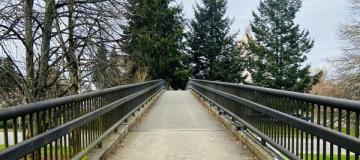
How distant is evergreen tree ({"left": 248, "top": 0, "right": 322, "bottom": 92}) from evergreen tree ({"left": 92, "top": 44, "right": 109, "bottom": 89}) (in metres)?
35.9

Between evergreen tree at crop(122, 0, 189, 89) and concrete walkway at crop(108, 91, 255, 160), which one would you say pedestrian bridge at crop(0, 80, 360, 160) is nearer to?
concrete walkway at crop(108, 91, 255, 160)

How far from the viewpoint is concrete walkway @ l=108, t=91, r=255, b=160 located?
332 inches

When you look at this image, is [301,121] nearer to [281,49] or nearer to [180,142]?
[180,142]

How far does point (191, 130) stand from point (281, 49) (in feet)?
134

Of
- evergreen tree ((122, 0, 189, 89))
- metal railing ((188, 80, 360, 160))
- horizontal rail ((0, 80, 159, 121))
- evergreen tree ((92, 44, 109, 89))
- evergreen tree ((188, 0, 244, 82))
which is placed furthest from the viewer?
evergreen tree ((188, 0, 244, 82))

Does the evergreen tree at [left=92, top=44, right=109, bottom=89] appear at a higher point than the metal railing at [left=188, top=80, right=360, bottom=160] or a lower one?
higher

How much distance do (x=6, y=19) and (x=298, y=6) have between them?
43644 millimetres

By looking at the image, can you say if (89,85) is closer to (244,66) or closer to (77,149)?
(77,149)

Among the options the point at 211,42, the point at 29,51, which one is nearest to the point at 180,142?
the point at 29,51

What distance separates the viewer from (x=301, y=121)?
5.68 meters

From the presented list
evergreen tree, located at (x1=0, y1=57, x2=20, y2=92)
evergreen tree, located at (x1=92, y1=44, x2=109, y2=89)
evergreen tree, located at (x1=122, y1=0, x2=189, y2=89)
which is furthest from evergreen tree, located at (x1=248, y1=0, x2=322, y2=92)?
evergreen tree, located at (x1=0, y1=57, x2=20, y2=92)

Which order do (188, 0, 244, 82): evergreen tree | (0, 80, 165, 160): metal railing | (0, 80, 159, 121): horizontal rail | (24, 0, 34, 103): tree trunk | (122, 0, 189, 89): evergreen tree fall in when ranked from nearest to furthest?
(0, 80, 159, 121): horizontal rail, (0, 80, 165, 160): metal railing, (24, 0, 34, 103): tree trunk, (122, 0, 189, 89): evergreen tree, (188, 0, 244, 82): evergreen tree

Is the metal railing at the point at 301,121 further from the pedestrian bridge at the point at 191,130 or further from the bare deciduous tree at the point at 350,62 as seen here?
the bare deciduous tree at the point at 350,62

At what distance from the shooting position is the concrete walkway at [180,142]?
8445 mm
